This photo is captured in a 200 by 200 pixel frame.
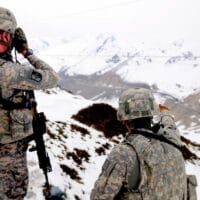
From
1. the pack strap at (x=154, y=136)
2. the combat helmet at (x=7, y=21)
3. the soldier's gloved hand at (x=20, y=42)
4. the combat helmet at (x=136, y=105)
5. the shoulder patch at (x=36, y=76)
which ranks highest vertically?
the combat helmet at (x=7, y=21)

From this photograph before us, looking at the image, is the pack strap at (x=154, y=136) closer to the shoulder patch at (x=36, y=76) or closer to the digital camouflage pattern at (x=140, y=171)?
the digital camouflage pattern at (x=140, y=171)

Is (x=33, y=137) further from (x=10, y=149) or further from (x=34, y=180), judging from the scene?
(x=34, y=180)

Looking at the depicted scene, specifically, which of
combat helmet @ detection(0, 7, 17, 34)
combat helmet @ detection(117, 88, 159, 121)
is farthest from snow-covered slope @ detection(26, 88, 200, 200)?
combat helmet @ detection(117, 88, 159, 121)

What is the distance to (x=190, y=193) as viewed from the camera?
211 inches

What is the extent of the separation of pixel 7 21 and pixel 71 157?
27.2ft

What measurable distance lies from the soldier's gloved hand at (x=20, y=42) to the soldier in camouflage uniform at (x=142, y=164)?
5.68ft

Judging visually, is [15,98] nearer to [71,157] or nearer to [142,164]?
[142,164]

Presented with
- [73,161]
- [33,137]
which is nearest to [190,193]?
[33,137]

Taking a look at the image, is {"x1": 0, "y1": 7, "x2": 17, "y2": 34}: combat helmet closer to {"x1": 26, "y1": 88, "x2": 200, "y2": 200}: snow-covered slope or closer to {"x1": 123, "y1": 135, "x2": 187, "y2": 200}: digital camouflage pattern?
{"x1": 123, "y1": 135, "x2": 187, "y2": 200}: digital camouflage pattern

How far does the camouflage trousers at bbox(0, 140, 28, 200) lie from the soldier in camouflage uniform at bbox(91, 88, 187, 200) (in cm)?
160

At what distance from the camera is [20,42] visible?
6.01 meters

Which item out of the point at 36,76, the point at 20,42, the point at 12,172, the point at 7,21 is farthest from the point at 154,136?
the point at 7,21

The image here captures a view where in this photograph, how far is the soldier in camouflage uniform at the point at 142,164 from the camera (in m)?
4.76

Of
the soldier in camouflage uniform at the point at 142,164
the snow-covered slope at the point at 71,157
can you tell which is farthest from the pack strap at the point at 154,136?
the snow-covered slope at the point at 71,157
